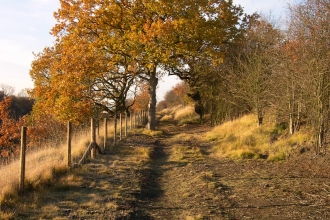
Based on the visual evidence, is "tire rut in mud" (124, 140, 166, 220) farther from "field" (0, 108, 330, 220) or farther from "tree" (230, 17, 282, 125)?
"tree" (230, 17, 282, 125)

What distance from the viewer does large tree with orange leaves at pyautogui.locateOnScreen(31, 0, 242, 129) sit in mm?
18031

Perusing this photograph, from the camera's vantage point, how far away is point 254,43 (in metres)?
20.6

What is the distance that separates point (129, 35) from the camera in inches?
726

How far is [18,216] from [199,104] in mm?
26959

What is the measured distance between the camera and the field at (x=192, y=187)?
6.08 meters

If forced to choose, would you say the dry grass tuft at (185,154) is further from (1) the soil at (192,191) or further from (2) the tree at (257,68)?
(2) the tree at (257,68)

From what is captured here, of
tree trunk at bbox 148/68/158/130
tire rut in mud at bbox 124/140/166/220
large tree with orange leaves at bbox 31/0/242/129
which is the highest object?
large tree with orange leaves at bbox 31/0/242/129

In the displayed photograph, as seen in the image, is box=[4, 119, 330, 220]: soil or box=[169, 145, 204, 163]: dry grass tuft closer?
box=[4, 119, 330, 220]: soil

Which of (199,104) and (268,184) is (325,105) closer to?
(268,184)

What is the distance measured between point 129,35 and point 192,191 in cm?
1255

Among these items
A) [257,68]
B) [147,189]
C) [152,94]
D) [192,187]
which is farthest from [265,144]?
[152,94]

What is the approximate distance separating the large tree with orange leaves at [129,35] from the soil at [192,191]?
829 cm

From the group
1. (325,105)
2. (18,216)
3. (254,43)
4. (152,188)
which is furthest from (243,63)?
(18,216)

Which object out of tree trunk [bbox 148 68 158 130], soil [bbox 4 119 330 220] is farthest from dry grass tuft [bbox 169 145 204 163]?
tree trunk [bbox 148 68 158 130]
